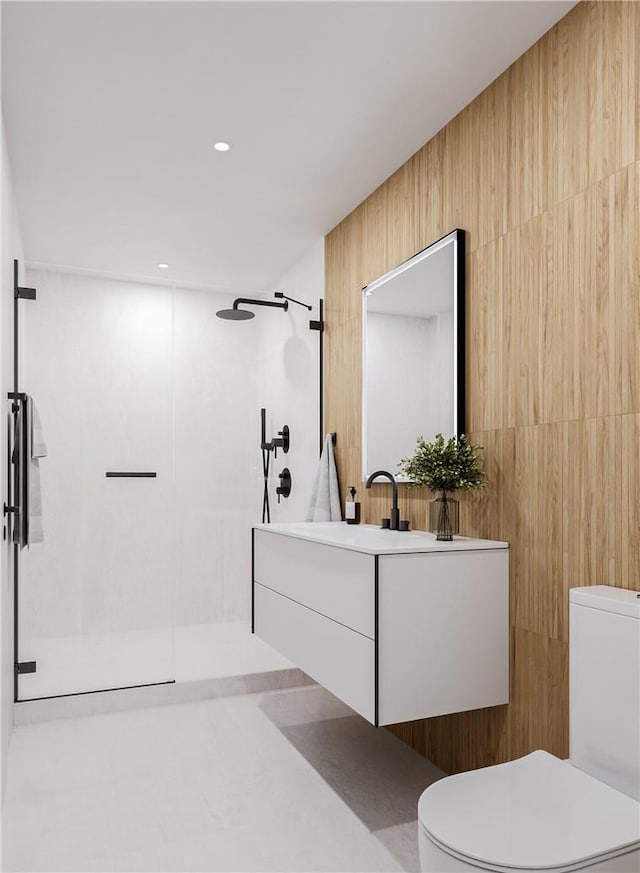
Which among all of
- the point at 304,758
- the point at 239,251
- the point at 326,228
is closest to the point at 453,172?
the point at 326,228

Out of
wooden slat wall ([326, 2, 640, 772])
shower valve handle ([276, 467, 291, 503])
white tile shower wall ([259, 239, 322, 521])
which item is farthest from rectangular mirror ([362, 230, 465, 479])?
shower valve handle ([276, 467, 291, 503])

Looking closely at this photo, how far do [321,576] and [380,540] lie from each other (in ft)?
0.83

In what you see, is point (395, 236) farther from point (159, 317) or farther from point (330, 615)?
point (330, 615)

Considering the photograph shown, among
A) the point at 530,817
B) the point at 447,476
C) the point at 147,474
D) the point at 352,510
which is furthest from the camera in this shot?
the point at 147,474

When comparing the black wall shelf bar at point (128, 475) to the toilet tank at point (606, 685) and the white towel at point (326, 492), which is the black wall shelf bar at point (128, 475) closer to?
the white towel at point (326, 492)

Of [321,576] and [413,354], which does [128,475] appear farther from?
[413,354]

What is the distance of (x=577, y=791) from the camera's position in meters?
1.47

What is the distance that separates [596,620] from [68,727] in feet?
8.04

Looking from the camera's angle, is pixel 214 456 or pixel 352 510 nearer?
pixel 352 510

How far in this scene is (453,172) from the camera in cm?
244

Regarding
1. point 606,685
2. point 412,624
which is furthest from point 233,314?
point 606,685

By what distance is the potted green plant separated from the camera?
2.18 meters

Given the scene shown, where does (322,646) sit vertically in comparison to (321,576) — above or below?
below

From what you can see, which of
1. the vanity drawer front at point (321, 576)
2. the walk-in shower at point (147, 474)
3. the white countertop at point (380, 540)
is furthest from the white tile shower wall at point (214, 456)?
the white countertop at point (380, 540)
